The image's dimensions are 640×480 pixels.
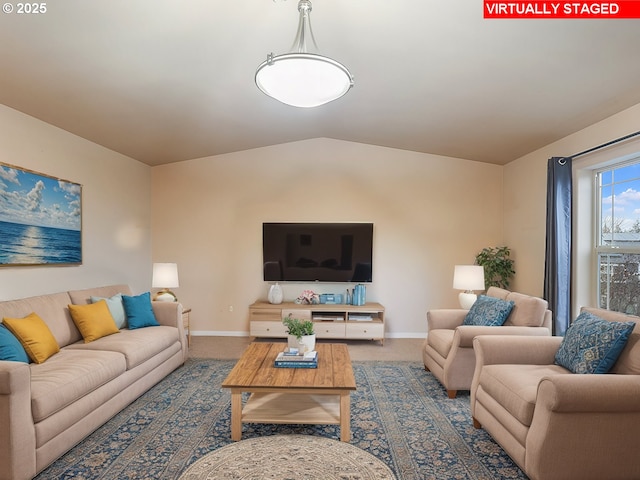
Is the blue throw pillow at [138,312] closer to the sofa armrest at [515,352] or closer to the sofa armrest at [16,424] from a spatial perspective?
the sofa armrest at [16,424]

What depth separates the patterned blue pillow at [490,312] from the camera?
3.57 meters

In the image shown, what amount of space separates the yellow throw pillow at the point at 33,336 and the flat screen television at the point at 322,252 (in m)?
2.98

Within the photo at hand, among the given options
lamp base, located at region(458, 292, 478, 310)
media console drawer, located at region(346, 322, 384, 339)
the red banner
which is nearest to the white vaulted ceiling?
the red banner

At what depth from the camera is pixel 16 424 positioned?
6.87 ft

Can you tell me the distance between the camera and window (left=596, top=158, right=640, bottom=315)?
3.56 meters

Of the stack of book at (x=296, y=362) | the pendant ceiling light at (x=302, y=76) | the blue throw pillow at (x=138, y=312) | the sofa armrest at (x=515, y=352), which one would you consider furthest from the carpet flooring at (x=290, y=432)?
the pendant ceiling light at (x=302, y=76)

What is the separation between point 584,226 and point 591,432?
2618mm

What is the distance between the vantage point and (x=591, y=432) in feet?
6.70

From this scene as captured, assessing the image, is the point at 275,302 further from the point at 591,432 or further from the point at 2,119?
the point at 591,432

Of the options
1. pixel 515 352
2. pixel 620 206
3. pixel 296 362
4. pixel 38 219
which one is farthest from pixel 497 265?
pixel 38 219

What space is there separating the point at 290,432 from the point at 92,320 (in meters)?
2.06

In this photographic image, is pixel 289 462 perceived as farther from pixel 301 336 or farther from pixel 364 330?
pixel 364 330

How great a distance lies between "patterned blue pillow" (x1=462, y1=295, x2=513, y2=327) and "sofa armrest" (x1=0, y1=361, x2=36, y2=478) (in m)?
3.36

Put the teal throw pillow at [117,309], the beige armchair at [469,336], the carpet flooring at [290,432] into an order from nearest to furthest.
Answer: the carpet flooring at [290,432]
the beige armchair at [469,336]
the teal throw pillow at [117,309]
